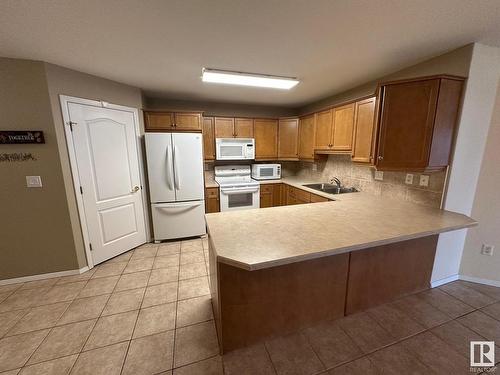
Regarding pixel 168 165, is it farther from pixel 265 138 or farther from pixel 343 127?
pixel 343 127

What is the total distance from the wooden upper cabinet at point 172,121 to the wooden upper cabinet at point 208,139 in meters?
0.35

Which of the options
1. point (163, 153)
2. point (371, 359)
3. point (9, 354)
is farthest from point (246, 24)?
point (9, 354)

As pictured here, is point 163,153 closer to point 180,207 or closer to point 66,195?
point 180,207

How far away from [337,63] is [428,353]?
2.66 meters

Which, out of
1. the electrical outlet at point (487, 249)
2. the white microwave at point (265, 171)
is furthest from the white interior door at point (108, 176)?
the electrical outlet at point (487, 249)

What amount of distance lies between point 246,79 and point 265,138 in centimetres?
164

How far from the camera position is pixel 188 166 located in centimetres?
323

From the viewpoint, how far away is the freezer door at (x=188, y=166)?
10.3 ft

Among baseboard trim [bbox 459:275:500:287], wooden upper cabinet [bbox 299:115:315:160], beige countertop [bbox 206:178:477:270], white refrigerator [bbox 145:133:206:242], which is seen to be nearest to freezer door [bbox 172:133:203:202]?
white refrigerator [bbox 145:133:206:242]

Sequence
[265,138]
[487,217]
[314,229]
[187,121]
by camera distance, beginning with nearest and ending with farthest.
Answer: [314,229] → [487,217] → [187,121] → [265,138]

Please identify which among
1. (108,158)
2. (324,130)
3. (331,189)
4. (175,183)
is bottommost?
(331,189)

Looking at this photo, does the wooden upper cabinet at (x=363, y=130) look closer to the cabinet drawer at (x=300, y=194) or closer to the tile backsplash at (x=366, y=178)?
the tile backsplash at (x=366, y=178)

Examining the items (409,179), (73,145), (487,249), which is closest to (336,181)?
(409,179)

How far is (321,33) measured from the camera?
158 centimetres
